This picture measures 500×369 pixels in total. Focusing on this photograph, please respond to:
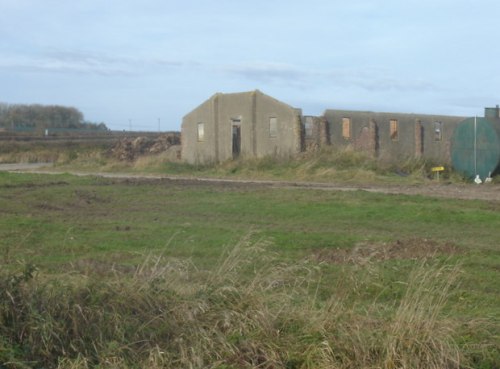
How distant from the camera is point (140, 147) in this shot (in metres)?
55.6

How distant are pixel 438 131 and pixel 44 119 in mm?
35517

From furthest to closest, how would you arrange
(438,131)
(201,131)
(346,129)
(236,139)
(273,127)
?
(201,131) < (438,131) < (236,139) < (346,129) < (273,127)

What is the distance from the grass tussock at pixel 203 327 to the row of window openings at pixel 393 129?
107 feet

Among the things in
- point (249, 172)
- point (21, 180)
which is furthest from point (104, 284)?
point (249, 172)

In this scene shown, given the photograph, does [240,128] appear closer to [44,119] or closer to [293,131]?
[293,131]

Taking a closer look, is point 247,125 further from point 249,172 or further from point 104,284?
point 104,284

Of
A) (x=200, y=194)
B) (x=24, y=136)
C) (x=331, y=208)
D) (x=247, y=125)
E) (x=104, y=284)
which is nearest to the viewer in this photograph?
(x=104, y=284)

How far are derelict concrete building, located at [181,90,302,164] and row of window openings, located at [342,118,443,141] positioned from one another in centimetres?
277

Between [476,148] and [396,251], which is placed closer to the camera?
[396,251]

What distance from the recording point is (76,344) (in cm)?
717

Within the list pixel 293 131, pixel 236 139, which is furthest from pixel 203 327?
pixel 236 139

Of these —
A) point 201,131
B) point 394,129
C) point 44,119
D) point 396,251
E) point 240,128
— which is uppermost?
point 44,119

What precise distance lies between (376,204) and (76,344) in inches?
530

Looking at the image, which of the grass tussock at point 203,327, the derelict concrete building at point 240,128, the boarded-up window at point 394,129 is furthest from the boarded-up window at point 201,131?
the grass tussock at point 203,327
